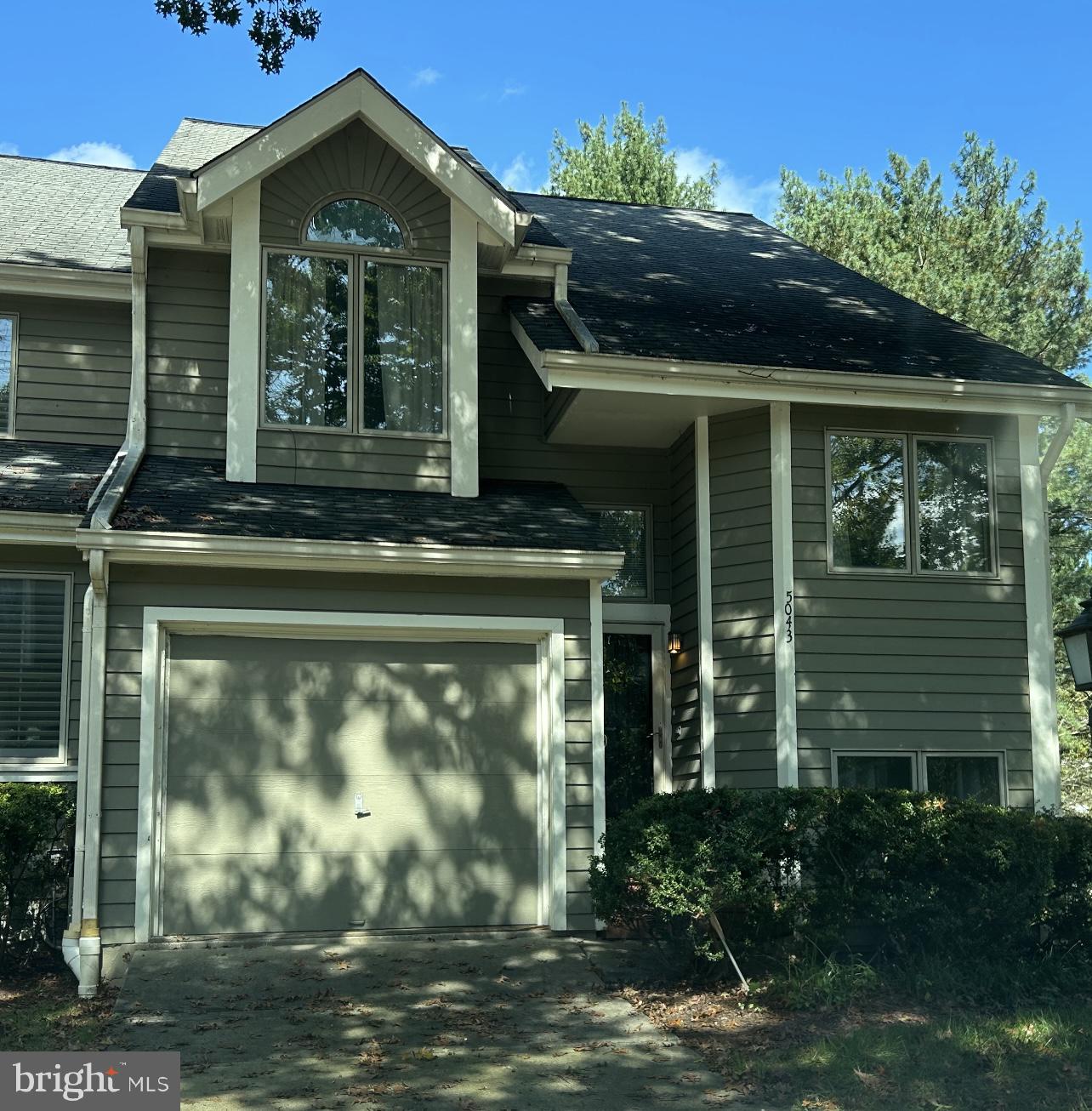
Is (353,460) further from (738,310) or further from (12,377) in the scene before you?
(738,310)

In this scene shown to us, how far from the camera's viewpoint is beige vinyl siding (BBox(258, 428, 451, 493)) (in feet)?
34.2

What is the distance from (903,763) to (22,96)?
12.9 m

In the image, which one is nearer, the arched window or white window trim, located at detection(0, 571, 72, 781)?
white window trim, located at detection(0, 571, 72, 781)

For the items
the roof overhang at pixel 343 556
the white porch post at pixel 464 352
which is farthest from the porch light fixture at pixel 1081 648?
the white porch post at pixel 464 352

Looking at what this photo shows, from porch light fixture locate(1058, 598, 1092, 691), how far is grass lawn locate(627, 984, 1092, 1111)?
1907 millimetres

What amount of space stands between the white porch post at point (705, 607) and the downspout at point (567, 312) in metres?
1.33

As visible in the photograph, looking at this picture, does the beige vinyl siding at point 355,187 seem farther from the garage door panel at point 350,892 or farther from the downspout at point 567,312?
the garage door panel at point 350,892

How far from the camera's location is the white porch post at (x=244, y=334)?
33.9 feet

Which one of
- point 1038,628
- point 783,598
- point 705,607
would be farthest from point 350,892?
point 1038,628

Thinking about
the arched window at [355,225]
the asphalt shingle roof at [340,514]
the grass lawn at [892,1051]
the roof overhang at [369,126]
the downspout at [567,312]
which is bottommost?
the grass lawn at [892,1051]

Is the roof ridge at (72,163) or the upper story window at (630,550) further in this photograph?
the roof ridge at (72,163)

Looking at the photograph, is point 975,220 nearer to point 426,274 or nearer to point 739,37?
point 739,37

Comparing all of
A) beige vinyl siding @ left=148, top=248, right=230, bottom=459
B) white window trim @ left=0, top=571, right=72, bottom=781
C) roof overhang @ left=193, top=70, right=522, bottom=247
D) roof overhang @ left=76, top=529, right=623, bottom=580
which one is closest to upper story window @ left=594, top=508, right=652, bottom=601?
roof overhang @ left=76, top=529, right=623, bottom=580

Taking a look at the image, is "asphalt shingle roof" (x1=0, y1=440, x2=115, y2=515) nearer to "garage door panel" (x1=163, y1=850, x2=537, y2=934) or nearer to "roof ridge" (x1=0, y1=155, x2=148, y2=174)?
"garage door panel" (x1=163, y1=850, x2=537, y2=934)
